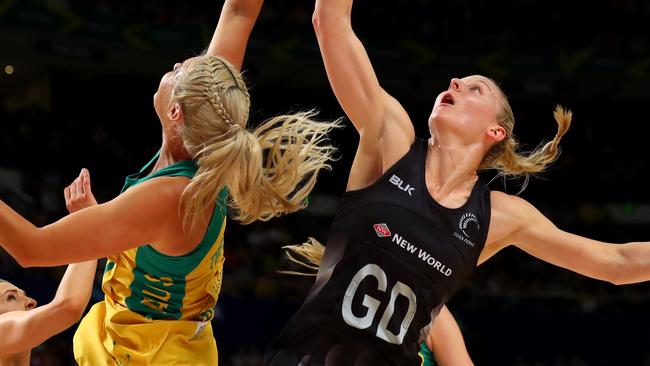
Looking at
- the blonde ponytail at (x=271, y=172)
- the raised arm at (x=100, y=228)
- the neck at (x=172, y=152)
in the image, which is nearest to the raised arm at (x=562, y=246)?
the blonde ponytail at (x=271, y=172)

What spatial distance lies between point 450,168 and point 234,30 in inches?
41.2

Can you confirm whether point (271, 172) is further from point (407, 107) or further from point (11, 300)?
point (407, 107)

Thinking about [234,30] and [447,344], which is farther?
[447,344]

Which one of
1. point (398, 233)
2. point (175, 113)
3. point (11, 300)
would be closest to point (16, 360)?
point (11, 300)

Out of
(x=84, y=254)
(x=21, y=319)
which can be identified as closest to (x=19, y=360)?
(x=21, y=319)

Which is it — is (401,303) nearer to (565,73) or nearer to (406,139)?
(406,139)

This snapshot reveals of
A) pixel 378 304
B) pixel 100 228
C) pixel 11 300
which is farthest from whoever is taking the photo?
pixel 11 300

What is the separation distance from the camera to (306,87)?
61.8ft

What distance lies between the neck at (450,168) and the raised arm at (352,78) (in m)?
0.19

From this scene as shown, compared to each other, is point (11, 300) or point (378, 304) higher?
point (378, 304)

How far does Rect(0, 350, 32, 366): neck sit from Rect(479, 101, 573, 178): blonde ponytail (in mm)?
2208

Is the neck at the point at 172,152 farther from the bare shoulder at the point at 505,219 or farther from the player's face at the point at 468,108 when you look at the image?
the bare shoulder at the point at 505,219

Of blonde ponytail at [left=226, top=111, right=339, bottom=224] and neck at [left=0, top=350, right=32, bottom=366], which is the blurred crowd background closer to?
neck at [left=0, top=350, right=32, bottom=366]

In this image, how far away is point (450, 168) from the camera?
391 centimetres
